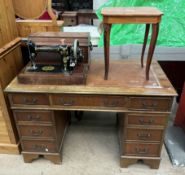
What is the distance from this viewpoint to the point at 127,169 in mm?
1630

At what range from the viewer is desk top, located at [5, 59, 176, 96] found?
1.30m

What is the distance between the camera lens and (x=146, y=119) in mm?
Answer: 1389

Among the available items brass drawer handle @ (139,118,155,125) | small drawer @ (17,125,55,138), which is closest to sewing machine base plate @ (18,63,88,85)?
small drawer @ (17,125,55,138)

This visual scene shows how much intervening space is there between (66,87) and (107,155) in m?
0.81

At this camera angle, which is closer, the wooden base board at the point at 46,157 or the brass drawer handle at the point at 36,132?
the brass drawer handle at the point at 36,132

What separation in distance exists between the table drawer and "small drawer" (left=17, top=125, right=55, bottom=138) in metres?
0.26

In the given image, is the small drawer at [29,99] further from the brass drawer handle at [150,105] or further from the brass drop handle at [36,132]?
the brass drawer handle at [150,105]

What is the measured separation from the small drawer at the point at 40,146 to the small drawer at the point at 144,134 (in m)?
0.59

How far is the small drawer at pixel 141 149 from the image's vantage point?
1503mm

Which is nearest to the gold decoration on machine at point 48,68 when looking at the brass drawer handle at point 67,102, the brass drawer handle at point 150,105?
the brass drawer handle at point 67,102

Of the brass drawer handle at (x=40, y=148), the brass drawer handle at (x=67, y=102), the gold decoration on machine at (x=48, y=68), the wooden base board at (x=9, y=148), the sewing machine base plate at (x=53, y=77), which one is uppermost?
the gold decoration on machine at (x=48, y=68)

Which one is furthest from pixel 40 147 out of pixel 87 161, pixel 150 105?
pixel 150 105

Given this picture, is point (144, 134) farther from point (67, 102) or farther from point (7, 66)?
point (7, 66)

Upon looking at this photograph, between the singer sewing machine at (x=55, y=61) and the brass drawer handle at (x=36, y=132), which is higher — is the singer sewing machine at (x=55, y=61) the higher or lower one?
the higher one
